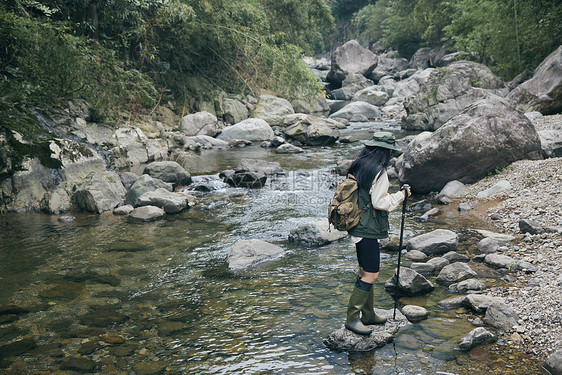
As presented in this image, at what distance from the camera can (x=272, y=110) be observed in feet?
72.2

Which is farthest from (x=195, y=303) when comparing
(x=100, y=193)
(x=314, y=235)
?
(x=100, y=193)

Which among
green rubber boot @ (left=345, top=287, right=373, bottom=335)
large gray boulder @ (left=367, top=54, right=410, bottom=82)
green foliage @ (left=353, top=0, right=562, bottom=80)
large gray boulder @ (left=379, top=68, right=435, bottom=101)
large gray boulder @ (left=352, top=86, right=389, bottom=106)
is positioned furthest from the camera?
large gray boulder @ (left=367, top=54, right=410, bottom=82)

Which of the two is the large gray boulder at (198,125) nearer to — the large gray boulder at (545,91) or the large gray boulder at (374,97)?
the large gray boulder at (545,91)

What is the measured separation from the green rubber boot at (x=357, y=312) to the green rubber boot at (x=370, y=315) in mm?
106

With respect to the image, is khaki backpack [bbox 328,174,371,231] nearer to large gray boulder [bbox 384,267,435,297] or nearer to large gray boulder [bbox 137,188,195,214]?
large gray boulder [bbox 384,267,435,297]

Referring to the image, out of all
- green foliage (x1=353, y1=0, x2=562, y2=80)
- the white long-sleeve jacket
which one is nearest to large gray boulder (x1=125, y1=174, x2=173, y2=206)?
the white long-sleeve jacket

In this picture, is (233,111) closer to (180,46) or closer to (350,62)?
(180,46)

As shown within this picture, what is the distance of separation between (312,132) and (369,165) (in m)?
13.7

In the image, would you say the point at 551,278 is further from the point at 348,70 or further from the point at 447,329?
the point at 348,70

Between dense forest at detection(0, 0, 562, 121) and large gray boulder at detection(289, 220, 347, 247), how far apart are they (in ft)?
25.4

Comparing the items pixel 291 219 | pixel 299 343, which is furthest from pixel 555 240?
pixel 291 219

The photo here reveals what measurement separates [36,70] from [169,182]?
4485mm

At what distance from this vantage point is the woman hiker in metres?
4.15

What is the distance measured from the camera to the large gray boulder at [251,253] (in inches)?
268
